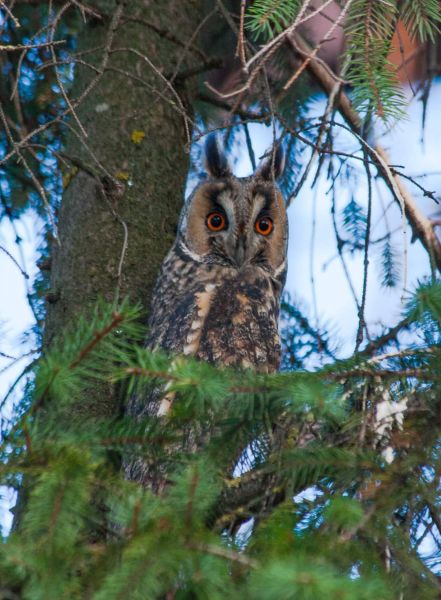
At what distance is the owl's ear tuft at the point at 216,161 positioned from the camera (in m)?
2.71

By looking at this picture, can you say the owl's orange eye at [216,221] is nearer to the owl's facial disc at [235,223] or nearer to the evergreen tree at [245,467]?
the owl's facial disc at [235,223]

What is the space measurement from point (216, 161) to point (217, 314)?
594 mm

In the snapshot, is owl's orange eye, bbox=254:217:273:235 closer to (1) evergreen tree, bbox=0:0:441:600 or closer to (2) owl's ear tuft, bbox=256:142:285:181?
(2) owl's ear tuft, bbox=256:142:285:181

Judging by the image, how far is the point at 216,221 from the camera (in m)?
2.68

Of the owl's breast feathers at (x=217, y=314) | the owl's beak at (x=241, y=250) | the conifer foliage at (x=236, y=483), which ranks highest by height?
the owl's beak at (x=241, y=250)

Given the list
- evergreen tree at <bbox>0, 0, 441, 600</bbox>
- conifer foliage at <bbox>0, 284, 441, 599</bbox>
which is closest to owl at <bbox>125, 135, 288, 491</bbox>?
evergreen tree at <bbox>0, 0, 441, 600</bbox>

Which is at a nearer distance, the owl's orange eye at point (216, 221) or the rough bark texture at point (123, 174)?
the rough bark texture at point (123, 174)

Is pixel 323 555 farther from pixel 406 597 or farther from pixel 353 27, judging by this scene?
pixel 353 27

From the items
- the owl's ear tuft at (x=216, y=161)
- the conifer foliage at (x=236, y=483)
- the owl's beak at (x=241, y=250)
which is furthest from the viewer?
the owl's ear tuft at (x=216, y=161)

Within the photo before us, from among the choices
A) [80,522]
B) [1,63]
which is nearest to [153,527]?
[80,522]

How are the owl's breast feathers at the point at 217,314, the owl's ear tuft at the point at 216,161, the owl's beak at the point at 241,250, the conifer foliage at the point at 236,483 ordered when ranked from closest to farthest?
the conifer foliage at the point at 236,483 → the owl's breast feathers at the point at 217,314 → the owl's beak at the point at 241,250 → the owl's ear tuft at the point at 216,161

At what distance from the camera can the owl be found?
2322 millimetres

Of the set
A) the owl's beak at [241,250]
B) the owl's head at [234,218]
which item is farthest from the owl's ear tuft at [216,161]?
the owl's beak at [241,250]

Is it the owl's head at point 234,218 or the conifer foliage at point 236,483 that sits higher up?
the owl's head at point 234,218
